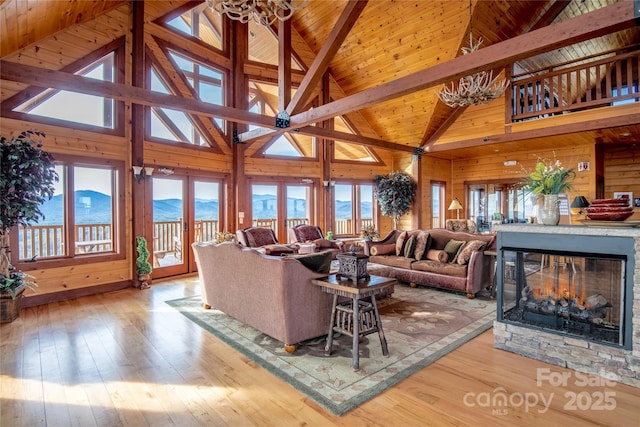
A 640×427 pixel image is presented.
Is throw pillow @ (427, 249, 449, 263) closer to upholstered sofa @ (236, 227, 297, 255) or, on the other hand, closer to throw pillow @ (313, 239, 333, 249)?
throw pillow @ (313, 239, 333, 249)

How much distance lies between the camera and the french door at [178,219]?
6.61m

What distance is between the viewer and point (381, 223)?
33.8ft

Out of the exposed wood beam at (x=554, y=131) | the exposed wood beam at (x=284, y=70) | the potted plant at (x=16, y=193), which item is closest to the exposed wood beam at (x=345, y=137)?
the exposed wood beam at (x=284, y=70)

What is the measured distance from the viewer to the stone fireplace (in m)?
2.61

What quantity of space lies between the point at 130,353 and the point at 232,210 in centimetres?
476

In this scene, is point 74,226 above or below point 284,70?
below

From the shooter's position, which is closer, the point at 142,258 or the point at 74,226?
the point at 74,226

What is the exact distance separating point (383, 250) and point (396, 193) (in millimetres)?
3501

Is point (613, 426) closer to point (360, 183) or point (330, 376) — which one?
point (330, 376)

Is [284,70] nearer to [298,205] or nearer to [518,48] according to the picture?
[298,205]

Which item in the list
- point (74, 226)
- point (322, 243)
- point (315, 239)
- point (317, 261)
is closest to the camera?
point (317, 261)

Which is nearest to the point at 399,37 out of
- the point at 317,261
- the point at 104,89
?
the point at 104,89

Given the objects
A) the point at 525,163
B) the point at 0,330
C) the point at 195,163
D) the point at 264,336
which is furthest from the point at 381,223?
the point at 0,330

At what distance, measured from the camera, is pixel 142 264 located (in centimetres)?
589
